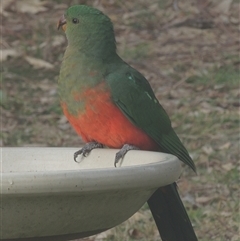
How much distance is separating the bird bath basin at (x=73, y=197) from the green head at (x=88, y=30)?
1253 millimetres

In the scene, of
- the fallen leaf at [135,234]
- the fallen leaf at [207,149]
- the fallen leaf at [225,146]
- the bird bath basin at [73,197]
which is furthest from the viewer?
the fallen leaf at [225,146]

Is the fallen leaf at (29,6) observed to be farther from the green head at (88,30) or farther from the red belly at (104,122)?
the red belly at (104,122)

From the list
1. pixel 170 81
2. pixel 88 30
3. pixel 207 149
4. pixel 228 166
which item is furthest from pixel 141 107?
pixel 170 81

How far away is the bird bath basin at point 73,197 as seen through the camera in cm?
232

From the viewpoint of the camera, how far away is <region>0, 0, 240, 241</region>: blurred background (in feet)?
18.7

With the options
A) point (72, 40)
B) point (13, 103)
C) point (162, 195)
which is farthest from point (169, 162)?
point (13, 103)

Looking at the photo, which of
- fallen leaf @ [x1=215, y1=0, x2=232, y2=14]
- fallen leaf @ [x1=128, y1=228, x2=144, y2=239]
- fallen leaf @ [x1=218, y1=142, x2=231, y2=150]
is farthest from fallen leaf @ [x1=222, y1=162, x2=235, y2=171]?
fallen leaf @ [x1=215, y1=0, x2=232, y2=14]

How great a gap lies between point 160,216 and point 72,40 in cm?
104

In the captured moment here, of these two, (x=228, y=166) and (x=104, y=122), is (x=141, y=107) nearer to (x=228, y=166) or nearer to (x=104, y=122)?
(x=104, y=122)

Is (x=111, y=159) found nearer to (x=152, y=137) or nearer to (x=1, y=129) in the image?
(x=152, y=137)

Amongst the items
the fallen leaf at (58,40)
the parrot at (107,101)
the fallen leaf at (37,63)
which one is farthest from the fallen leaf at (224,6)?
the parrot at (107,101)

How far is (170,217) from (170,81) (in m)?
4.82

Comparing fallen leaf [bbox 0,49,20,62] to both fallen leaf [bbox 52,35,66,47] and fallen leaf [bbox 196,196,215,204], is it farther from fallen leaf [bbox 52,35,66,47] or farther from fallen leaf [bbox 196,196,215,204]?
fallen leaf [bbox 196,196,215,204]

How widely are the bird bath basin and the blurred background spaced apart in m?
2.39
